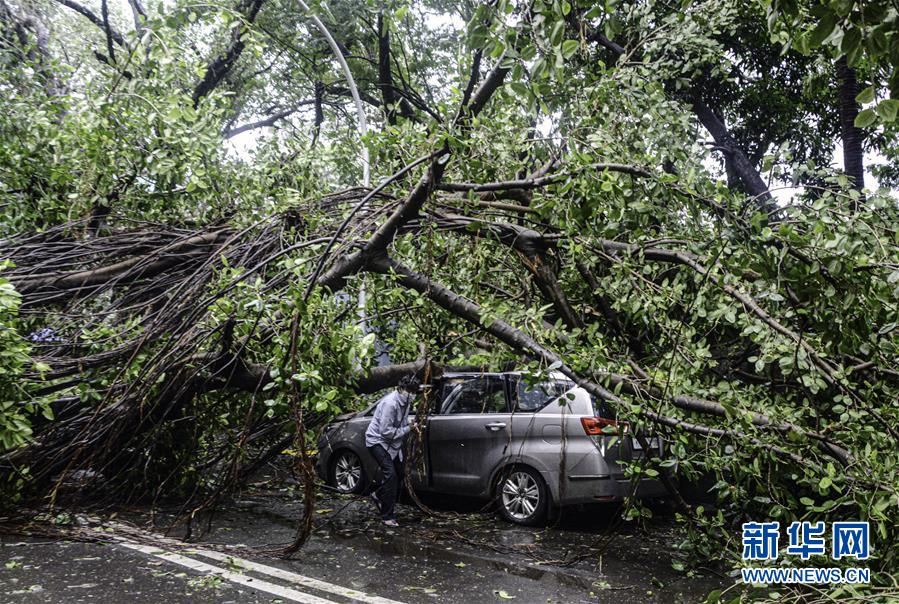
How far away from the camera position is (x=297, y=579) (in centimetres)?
603

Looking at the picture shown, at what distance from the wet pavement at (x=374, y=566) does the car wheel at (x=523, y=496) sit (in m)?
0.16

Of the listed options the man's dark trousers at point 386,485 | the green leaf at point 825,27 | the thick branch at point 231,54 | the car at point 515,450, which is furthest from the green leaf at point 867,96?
the thick branch at point 231,54

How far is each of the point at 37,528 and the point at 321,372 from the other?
353 centimetres

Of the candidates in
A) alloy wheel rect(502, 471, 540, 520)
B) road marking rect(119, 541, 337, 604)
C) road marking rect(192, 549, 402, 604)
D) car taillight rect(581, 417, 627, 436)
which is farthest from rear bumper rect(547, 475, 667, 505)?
road marking rect(119, 541, 337, 604)

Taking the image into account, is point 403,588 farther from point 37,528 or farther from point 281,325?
point 37,528

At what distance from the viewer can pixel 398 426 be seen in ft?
28.3

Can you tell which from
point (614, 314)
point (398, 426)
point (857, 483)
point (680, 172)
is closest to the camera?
point (857, 483)

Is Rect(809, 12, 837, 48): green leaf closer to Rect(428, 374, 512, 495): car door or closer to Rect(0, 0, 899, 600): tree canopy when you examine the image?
Rect(0, 0, 899, 600): tree canopy

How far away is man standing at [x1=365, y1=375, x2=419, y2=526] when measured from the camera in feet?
27.7

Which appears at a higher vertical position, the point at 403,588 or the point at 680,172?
the point at 680,172

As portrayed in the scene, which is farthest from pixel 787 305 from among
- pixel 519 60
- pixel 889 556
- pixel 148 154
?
pixel 148 154

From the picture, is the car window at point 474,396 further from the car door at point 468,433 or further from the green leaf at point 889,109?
the green leaf at point 889,109

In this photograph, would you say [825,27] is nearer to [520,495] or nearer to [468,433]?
[520,495]

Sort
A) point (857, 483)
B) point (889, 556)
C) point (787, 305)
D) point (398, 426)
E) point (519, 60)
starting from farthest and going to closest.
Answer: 1. point (398, 426)
2. point (787, 305)
3. point (857, 483)
4. point (889, 556)
5. point (519, 60)
